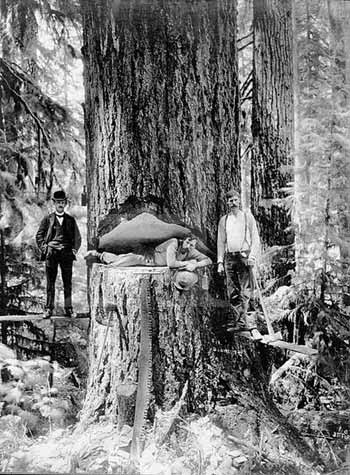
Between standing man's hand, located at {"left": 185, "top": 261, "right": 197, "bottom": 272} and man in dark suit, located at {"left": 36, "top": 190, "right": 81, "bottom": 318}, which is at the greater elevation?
man in dark suit, located at {"left": 36, "top": 190, "right": 81, "bottom": 318}

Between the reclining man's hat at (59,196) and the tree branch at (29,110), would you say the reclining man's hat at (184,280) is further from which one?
the tree branch at (29,110)

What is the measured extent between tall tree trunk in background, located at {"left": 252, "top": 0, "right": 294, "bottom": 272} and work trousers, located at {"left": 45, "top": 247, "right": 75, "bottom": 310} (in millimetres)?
821

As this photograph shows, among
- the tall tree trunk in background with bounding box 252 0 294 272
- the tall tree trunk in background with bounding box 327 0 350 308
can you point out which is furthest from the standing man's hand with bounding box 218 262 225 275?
the tall tree trunk in background with bounding box 327 0 350 308

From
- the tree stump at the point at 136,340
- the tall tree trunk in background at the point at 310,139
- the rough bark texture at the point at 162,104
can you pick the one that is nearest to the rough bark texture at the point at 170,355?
the tree stump at the point at 136,340

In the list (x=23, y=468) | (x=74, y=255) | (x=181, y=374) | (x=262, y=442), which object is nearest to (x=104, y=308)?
(x=74, y=255)

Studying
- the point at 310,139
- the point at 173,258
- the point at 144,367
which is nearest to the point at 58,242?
the point at 173,258

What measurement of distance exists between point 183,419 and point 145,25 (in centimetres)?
160

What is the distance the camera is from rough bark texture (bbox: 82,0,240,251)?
7.38 ft

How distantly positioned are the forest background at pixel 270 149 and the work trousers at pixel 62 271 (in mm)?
39

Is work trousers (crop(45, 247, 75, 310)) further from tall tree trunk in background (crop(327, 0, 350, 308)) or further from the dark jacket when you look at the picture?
tall tree trunk in background (crop(327, 0, 350, 308))

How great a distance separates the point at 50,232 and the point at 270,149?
1013mm

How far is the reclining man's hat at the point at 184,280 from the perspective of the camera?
2.25 metres

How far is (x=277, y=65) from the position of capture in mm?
2422

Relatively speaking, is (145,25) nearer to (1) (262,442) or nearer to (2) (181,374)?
(2) (181,374)
